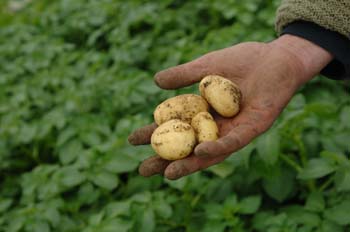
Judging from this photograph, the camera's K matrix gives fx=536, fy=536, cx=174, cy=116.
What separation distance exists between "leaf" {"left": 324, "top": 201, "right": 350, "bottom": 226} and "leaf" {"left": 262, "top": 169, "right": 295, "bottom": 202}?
0.95ft

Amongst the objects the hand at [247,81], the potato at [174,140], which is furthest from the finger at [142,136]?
the potato at [174,140]

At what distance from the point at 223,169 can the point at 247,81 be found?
504 millimetres

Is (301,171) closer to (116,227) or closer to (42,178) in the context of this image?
(116,227)

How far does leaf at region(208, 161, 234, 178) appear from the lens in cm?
255

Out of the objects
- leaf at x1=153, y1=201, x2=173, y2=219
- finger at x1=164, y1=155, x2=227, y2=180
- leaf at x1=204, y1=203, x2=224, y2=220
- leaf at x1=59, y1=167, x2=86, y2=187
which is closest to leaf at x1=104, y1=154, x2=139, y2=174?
leaf at x1=59, y1=167, x2=86, y2=187

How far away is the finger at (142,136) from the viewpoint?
7.22 ft

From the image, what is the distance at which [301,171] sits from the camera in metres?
2.33

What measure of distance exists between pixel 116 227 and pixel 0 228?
0.76 m

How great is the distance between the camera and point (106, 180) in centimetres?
259

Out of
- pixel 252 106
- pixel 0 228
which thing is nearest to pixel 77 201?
pixel 0 228

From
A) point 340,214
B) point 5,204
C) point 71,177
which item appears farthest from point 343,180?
point 5,204

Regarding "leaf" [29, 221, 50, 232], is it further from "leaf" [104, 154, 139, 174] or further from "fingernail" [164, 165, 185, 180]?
"fingernail" [164, 165, 185, 180]

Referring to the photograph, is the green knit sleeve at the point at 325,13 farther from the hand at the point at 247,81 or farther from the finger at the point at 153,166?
the finger at the point at 153,166

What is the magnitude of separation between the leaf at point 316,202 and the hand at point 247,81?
463 millimetres
